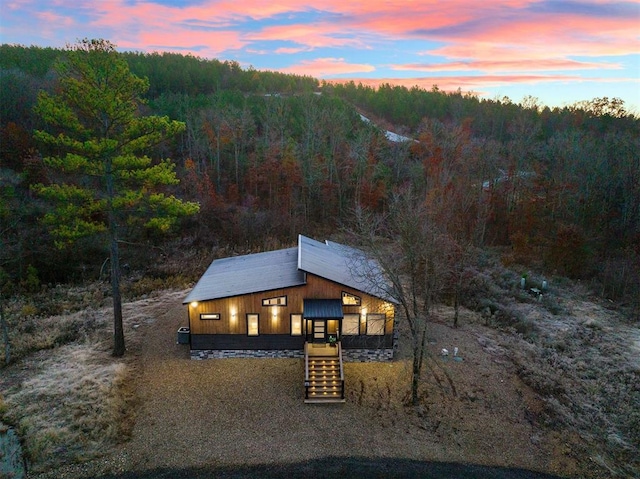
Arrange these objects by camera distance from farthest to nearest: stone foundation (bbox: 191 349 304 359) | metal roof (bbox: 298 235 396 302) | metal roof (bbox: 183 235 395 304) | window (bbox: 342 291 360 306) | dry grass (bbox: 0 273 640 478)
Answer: stone foundation (bbox: 191 349 304 359) → window (bbox: 342 291 360 306) → metal roof (bbox: 183 235 395 304) → metal roof (bbox: 298 235 396 302) → dry grass (bbox: 0 273 640 478)

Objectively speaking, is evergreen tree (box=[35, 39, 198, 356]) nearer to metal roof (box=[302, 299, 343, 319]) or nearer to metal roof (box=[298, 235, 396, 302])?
metal roof (box=[298, 235, 396, 302])

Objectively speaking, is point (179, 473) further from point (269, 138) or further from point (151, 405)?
point (269, 138)

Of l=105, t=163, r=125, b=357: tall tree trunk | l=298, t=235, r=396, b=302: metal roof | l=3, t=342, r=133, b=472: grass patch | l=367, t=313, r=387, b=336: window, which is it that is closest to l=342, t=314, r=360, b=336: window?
l=367, t=313, r=387, b=336: window

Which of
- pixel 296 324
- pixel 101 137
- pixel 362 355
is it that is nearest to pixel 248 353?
pixel 296 324

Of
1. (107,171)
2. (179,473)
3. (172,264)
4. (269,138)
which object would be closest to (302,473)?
(179,473)

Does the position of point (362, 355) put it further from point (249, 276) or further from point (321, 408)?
point (249, 276)
